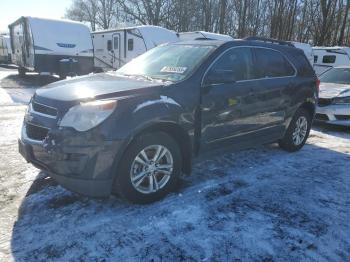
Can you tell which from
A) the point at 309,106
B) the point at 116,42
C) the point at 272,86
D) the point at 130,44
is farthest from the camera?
the point at 116,42

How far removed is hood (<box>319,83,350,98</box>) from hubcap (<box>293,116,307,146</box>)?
96.3 inches

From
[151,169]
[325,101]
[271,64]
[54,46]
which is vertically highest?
[271,64]

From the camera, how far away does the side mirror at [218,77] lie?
13.9 ft

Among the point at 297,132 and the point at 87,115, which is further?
the point at 297,132

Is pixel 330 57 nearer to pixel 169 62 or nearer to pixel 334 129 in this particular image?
pixel 334 129

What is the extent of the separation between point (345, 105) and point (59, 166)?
685 centimetres

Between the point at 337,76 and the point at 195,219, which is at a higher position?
the point at 337,76

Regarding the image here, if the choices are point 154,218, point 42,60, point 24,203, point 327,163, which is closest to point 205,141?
point 154,218

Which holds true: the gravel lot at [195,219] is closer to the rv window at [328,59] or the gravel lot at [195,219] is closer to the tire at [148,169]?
the tire at [148,169]

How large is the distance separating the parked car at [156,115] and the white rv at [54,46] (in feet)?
35.7

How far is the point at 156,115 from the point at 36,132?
1257 millimetres

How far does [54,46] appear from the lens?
48.9 ft

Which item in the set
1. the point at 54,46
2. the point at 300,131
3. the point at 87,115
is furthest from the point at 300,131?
the point at 54,46

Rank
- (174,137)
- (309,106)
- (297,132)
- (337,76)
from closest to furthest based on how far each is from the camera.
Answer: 1. (174,137)
2. (297,132)
3. (309,106)
4. (337,76)
